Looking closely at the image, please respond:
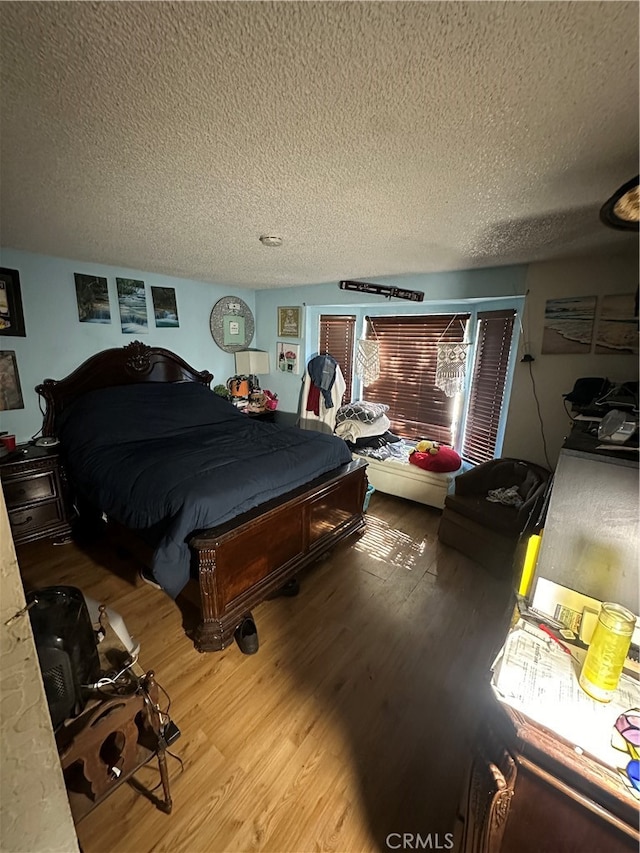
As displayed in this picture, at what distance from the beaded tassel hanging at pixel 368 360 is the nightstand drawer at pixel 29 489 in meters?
3.09

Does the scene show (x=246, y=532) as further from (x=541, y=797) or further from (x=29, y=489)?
(x=29, y=489)

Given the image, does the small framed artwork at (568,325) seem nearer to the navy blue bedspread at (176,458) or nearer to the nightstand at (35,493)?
the navy blue bedspread at (176,458)

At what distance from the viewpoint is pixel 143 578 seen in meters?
2.18

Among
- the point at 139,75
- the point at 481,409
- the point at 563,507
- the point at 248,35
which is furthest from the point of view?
the point at 481,409

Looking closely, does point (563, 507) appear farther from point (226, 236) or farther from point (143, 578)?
point (143, 578)

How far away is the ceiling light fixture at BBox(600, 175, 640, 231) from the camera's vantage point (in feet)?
2.85

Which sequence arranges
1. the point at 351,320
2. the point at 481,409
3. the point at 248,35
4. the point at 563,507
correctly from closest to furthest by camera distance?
the point at 248,35, the point at 563,507, the point at 481,409, the point at 351,320

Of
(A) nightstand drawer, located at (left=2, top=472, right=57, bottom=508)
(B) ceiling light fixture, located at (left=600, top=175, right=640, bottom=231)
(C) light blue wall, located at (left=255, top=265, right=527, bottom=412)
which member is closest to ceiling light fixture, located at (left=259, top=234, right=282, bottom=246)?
(C) light blue wall, located at (left=255, top=265, right=527, bottom=412)

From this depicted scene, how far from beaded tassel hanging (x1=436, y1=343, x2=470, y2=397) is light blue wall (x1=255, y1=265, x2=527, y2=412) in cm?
39

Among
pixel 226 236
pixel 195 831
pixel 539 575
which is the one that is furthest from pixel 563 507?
pixel 226 236

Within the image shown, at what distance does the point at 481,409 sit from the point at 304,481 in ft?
6.47

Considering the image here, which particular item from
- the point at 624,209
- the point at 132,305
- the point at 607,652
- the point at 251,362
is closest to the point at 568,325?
the point at 624,209

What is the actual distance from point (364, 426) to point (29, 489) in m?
2.90

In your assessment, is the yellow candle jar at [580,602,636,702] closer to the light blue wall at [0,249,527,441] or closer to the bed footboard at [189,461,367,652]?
the bed footboard at [189,461,367,652]
